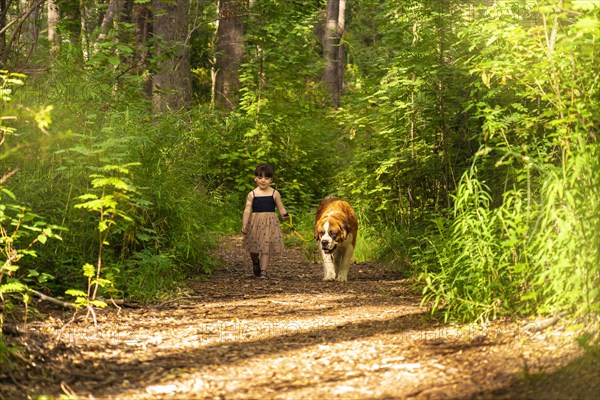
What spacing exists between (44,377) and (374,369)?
6.08 feet

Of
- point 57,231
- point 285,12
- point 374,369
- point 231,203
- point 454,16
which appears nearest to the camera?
point 374,369

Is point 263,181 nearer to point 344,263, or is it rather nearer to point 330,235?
point 330,235

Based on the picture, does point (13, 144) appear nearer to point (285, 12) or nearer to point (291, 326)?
point (291, 326)

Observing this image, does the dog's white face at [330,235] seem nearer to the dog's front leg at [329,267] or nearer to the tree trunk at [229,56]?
the dog's front leg at [329,267]

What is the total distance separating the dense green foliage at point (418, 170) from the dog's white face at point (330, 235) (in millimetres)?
893

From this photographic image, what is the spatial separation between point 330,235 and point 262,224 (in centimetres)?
112

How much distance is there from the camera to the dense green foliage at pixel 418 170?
582 cm

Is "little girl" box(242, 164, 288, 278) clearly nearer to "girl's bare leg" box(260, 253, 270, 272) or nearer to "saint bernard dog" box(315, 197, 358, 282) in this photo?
"girl's bare leg" box(260, 253, 270, 272)

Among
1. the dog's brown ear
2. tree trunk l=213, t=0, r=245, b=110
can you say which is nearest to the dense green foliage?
the dog's brown ear

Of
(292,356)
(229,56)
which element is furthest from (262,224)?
(229,56)

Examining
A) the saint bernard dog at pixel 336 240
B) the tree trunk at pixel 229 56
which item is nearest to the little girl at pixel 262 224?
the saint bernard dog at pixel 336 240

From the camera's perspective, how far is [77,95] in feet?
28.1

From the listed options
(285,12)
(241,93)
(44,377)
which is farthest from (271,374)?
(285,12)

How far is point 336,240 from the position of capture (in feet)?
32.4
